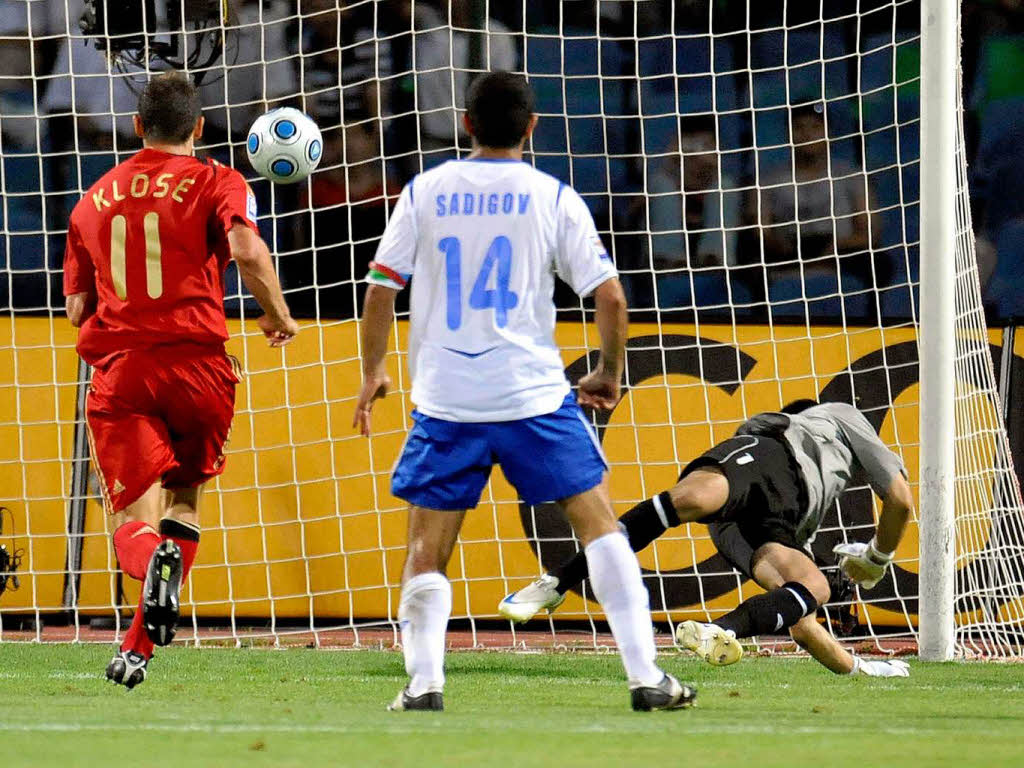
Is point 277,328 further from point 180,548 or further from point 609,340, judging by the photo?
point 609,340

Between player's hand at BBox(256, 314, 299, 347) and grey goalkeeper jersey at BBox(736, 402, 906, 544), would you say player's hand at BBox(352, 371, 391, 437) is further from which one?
grey goalkeeper jersey at BBox(736, 402, 906, 544)

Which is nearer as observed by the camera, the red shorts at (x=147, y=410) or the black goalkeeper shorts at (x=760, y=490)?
the red shorts at (x=147, y=410)

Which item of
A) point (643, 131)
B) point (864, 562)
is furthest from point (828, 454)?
point (643, 131)

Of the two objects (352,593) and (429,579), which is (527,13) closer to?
(352,593)

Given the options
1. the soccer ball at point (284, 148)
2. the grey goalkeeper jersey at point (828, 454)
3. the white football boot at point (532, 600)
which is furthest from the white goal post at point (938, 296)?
the soccer ball at point (284, 148)

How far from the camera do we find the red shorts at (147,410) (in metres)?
5.25

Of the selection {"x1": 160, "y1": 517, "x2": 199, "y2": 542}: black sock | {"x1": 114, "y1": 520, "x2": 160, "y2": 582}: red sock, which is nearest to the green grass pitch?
{"x1": 114, "y1": 520, "x2": 160, "y2": 582}: red sock

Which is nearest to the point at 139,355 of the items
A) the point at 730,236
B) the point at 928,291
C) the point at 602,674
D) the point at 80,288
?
the point at 80,288

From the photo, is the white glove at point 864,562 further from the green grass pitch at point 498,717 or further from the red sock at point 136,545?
the red sock at point 136,545

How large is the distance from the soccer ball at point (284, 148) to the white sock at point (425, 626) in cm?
305

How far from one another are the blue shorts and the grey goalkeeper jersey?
8.16 feet

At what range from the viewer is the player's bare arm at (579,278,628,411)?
14.1 ft

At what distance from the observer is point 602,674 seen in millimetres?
6570

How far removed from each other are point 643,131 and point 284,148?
132 inches
